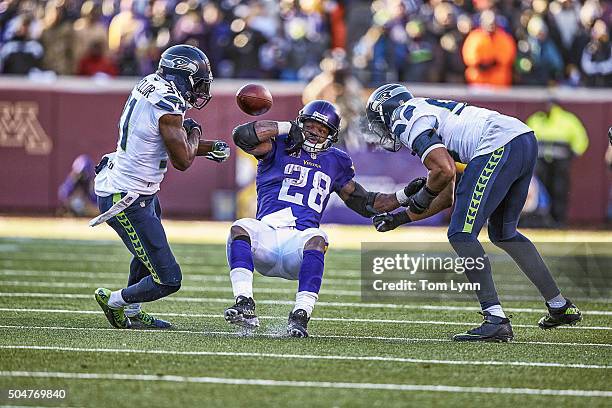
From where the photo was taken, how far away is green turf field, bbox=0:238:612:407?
5102mm

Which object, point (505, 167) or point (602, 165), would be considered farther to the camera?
point (602, 165)

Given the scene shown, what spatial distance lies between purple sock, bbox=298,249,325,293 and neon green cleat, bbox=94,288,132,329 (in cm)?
108

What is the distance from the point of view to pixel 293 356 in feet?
19.6

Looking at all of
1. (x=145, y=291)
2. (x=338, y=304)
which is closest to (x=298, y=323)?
(x=145, y=291)

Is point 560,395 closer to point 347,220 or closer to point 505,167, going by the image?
point 505,167

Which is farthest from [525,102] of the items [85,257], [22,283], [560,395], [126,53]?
[560,395]

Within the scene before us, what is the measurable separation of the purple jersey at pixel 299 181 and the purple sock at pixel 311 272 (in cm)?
36

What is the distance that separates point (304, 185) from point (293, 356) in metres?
1.46

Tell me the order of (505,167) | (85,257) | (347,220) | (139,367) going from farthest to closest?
(347,220)
(85,257)
(505,167)
(139,367)

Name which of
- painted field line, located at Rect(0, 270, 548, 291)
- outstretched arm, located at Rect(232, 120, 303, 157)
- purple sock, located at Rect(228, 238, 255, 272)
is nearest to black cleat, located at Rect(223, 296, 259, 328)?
purple sock, located at Rect(228, 238, 255, 272)

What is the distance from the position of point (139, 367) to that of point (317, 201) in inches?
75.2

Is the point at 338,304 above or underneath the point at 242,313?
underneath

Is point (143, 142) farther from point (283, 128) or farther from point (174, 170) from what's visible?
point (174, 170)

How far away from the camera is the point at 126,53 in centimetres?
1644
